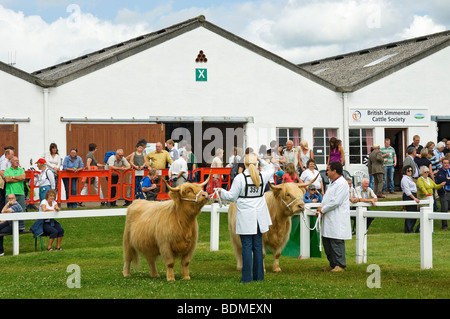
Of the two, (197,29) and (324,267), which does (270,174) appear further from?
(197,29)

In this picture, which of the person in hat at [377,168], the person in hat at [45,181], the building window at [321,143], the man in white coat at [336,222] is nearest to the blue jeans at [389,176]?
the person in hat at [377,168]

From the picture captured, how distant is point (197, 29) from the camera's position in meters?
29.2

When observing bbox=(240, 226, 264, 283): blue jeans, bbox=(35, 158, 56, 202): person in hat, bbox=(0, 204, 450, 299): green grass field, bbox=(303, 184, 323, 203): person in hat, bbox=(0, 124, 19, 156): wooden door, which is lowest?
bbox=(0, 204, 450, 299): green grass field

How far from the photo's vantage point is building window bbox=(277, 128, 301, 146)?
30562 millimetres

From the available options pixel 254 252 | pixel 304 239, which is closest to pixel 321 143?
pixel 304 239

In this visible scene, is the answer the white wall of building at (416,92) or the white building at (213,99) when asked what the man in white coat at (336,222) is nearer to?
the white building at (213,99)

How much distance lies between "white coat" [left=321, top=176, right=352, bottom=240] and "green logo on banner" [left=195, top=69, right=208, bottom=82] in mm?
17011

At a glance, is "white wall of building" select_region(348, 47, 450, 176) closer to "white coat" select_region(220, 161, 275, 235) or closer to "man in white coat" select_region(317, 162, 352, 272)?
"man in white coat" select_region(317, 162, 352, 272)

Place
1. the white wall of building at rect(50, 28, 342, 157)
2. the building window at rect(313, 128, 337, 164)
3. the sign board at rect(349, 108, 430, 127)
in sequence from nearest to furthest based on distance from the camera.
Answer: the white wall of building at rect(50, 28, 342, 157), the building window at rect(313, 128, 337, 164), the sign board at rect(349, 108, 430, 127)

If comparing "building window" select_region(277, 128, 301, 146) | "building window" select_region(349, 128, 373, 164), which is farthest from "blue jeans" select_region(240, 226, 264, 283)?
"building window" select_region(349, 128, 373, 164)

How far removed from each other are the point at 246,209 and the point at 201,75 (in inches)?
720

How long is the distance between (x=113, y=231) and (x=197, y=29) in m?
11.5

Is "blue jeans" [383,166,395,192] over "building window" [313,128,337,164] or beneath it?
beneath
